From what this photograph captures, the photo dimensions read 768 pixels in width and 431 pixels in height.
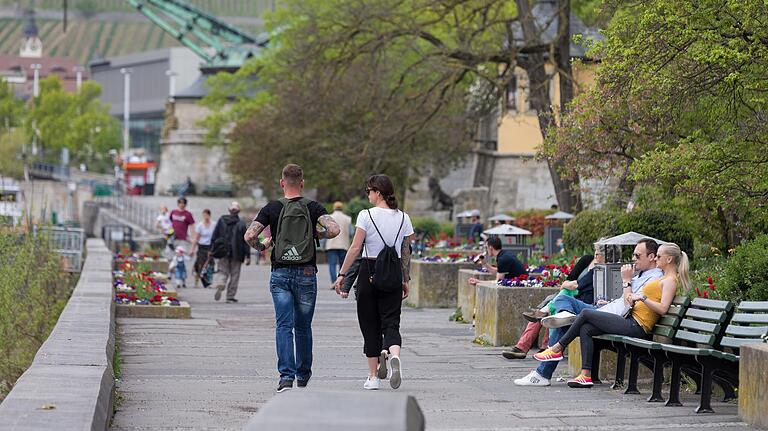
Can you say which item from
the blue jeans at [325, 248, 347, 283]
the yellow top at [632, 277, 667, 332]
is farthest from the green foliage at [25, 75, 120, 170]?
the yellow top at [632, 277, 667, 332]

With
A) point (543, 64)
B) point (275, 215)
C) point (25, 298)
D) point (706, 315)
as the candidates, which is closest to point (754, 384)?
point (706, 315)

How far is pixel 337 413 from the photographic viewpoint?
598 centimetres

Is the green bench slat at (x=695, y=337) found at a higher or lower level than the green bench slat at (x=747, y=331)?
lower

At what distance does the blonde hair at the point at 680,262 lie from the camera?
1262 cm

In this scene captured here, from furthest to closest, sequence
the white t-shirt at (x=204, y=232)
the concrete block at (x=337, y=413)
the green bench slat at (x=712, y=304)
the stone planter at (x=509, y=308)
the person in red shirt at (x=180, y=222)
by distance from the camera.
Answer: the person in red shirt at (x=180, y=222) → the white t-shirt at (x=204, y=232) → the stone planter at (x=509, y=308) → the green bench slat at (x=712, y=304) → the concrete block at (x=337, y=413)

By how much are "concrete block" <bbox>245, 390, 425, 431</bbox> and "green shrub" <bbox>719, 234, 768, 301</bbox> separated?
6.89 meters

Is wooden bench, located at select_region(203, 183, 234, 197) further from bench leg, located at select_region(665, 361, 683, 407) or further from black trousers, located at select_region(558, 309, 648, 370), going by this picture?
bench leg, located at select_region(665, 361, 683, 407)

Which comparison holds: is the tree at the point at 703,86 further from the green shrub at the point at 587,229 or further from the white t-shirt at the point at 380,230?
the green shrub at the point at 587,229

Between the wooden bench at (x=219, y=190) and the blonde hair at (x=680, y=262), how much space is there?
85.9 meters

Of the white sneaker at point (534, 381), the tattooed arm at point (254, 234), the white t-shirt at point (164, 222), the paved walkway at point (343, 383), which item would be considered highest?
the white t-shirt at point (164, 222)

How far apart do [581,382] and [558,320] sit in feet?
2.56

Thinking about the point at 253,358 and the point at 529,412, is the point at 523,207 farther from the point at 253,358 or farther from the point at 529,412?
the point at 529,412

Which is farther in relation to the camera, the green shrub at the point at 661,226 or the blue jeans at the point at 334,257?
the blue jeans at the point at 334,257

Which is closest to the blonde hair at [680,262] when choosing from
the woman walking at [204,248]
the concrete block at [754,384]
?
the concrete block at [754,384]
